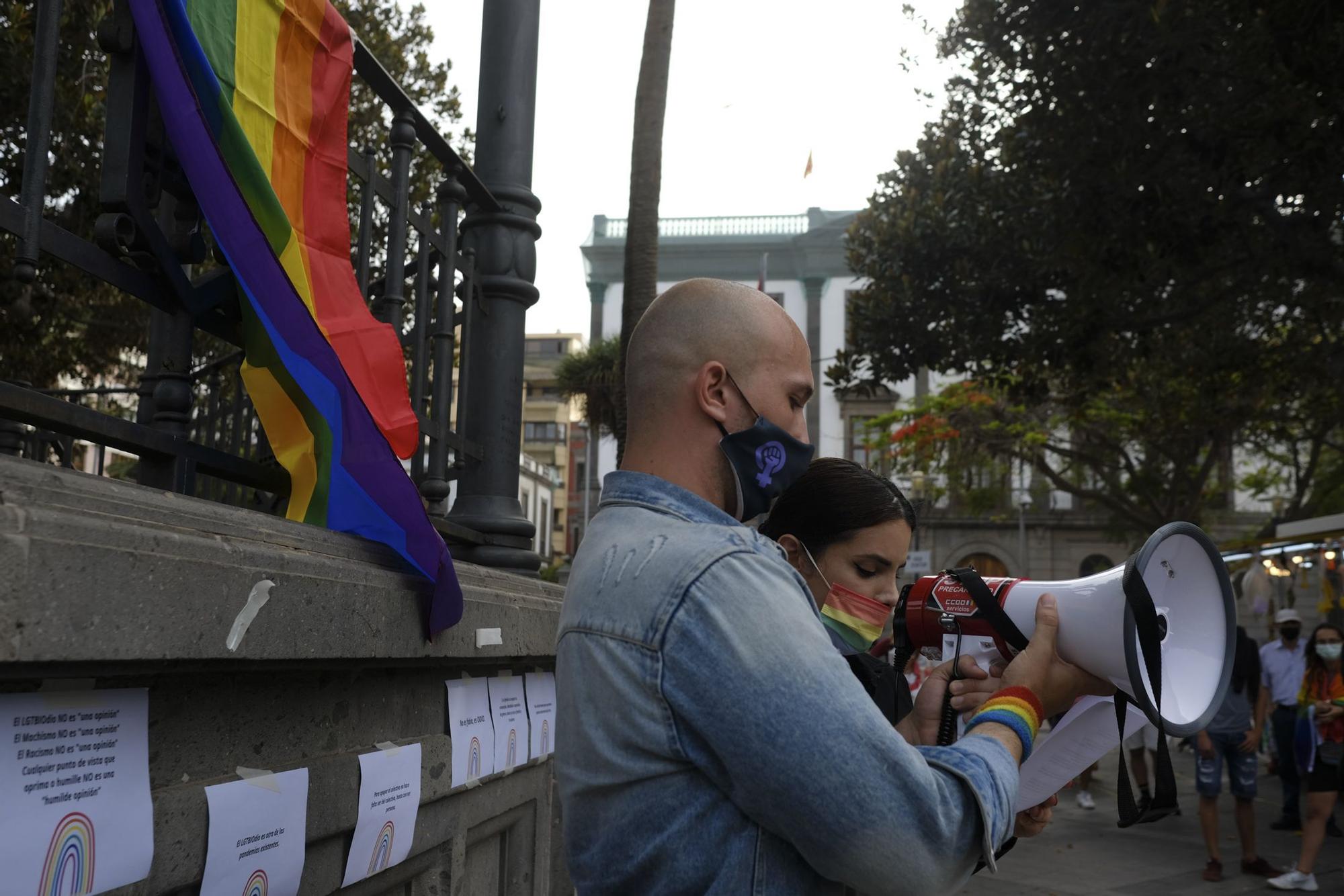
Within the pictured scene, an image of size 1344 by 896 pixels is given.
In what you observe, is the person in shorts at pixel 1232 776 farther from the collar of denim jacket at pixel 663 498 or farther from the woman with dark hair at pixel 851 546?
the collar of denim jacket at pixel 663 498

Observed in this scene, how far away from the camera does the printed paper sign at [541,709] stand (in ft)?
11.8

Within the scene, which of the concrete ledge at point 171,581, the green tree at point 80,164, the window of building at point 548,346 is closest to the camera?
the concrete ledge at point 171,581

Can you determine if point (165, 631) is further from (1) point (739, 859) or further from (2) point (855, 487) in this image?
(2) point (855, 487)

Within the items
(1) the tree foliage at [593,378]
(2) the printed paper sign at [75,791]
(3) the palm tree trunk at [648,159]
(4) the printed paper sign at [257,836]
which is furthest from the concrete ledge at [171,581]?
(1) the tree foliage at [593,378]

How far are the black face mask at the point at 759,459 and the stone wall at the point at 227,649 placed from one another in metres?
0.72

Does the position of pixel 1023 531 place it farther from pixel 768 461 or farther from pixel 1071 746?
pixel 768 461

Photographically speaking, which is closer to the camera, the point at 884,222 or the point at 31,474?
the point at 31,474

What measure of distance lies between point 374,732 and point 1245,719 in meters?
8.08

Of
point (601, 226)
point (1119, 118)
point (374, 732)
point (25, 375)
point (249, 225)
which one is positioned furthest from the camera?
point (601, 226)

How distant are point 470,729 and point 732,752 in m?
1.69

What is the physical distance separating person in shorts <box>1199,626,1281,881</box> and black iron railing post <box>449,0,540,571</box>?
6.65m

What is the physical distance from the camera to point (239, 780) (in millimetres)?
1849

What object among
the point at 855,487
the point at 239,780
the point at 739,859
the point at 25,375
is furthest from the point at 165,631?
the point at 25,375

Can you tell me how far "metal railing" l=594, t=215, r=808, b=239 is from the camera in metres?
41.0
